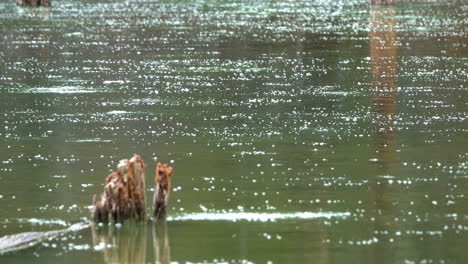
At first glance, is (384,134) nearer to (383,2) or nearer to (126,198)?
(126,198)

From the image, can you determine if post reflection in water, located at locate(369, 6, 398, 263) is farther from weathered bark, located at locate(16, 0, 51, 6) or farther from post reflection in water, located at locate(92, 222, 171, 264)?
Answer: weathered bark, located at locate(16, 0, 51, 6)

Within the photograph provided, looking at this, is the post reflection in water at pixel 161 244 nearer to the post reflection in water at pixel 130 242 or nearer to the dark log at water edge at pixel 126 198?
the post reflection in water at pixel 130 242

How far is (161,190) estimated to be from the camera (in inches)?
582

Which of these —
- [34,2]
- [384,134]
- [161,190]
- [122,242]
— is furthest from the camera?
[34,2]

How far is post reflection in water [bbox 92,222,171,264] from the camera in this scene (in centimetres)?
1352

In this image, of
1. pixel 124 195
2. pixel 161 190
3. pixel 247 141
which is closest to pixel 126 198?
pixel 124 195

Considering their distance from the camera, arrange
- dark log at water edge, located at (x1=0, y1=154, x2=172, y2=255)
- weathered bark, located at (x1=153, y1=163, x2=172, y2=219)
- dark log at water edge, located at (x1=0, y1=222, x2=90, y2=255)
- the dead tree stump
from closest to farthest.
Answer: dark log at water edge, located at (x1=0, y1=222, x2=90, y2=255) → dark log at water edge, located at (x1=0, y1=154, x2=172, y2=255) → weathered bark, located at (x1=153, y1=163, x2=172, y2=219) → the dead tree stump

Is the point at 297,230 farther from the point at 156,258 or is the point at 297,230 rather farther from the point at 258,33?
the point at 258,33

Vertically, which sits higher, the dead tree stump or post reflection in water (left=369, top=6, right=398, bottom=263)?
post reflection in water (left=369, top=6, right=398, bottom=263)

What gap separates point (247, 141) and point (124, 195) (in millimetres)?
6561

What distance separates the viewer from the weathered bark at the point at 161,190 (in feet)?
47.7

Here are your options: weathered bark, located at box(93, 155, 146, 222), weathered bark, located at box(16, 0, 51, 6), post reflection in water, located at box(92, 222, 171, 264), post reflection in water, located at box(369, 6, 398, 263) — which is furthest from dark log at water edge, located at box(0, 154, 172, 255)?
weathered bark, located at box(16, 0, 51, 6)

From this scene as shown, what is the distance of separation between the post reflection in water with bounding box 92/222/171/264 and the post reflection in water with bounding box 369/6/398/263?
2.04 meters

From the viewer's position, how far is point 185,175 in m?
17.9
